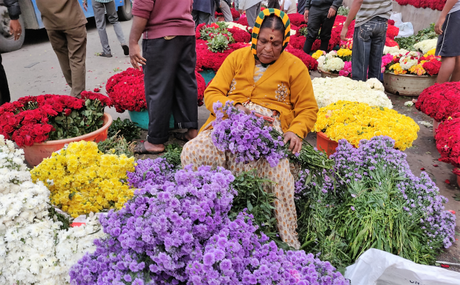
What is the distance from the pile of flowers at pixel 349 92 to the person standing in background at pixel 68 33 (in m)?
3.22

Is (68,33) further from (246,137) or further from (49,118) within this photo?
(246,137)

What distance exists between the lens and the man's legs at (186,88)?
324 centimetres

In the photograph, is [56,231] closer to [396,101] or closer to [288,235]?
[288,235]

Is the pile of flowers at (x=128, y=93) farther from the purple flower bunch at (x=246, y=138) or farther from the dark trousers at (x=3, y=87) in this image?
the purple flower bunch at (x=246, y=138)

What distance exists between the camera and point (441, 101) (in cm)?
354

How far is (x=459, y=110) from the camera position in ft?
10.8

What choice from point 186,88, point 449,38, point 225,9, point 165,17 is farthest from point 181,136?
point 225,9

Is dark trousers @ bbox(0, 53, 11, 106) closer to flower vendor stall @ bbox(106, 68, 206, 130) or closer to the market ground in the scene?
the market ground

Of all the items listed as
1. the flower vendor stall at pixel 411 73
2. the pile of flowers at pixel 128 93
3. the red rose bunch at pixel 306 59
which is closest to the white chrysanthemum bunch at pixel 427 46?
the flower vendor stall at pixel 411 73

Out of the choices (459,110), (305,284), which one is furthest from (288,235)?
(459,110)

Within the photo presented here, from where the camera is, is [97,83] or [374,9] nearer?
[374,9]

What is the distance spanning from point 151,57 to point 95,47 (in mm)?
6162

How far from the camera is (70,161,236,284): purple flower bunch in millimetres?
1208

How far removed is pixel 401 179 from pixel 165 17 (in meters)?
2.50
